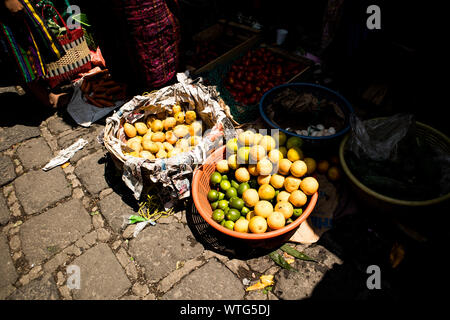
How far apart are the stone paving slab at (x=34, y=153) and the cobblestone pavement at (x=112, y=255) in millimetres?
217

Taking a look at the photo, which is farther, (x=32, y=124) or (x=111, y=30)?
(x=32, y=124)

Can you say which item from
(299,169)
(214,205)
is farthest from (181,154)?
(299,169)

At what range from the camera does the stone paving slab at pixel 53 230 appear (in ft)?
10.3

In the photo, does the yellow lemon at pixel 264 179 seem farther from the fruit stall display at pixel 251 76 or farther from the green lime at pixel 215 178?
the fruit stall display at pixel 251 76

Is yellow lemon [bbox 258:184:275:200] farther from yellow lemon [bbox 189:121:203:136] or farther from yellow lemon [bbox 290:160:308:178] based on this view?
yellow lemon [bbox 189:121:203:136]

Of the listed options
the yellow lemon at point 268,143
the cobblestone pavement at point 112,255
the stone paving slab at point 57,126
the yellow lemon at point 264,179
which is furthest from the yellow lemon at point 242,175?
the stone paving slab at point 57,126

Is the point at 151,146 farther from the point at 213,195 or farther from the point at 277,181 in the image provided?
the point at 277,181

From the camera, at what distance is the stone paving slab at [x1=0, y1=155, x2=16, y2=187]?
12.8 feet

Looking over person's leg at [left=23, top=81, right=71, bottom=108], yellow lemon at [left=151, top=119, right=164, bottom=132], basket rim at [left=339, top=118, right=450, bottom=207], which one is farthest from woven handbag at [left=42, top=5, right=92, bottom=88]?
basket rim at [left=339, top=118, right=450, bottom=207]

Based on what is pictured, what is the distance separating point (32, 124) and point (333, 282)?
224 inches

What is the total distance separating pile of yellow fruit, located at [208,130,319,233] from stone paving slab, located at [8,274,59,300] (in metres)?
2.02
